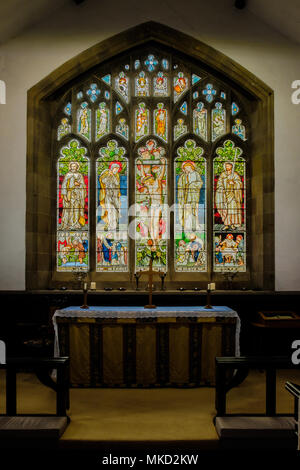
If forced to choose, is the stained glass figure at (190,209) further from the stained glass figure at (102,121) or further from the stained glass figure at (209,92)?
the stained glass figure at (102,121)

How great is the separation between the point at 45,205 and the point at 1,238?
36.6 inches

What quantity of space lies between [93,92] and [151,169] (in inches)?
69.1

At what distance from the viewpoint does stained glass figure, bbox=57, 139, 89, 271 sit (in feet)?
23.6

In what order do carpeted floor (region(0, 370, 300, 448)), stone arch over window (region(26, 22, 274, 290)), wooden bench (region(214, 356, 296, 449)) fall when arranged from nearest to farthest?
wooden bench (region(214, 356, 296, 449))
carpeted floor (region(0, 370, 300, 448))
stone arch over window (region(26, 22, 274, 290))

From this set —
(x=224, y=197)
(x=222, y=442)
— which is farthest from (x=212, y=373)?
(x=224, y=197)

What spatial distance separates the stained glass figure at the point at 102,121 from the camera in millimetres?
7285

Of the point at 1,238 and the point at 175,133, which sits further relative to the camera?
the point at 175,133

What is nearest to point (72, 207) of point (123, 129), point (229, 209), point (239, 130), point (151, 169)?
point (151, 169)

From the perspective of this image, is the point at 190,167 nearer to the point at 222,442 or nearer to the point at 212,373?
the point at 212,373

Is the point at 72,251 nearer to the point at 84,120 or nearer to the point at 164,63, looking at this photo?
the point at 84,120

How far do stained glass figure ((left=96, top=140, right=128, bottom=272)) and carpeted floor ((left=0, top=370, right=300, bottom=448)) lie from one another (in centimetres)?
240

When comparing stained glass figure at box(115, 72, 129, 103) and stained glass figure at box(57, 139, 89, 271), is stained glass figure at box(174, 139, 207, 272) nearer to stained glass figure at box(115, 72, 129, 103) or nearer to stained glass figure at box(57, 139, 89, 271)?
stained glass figure at box(115, 72, 129, 103)

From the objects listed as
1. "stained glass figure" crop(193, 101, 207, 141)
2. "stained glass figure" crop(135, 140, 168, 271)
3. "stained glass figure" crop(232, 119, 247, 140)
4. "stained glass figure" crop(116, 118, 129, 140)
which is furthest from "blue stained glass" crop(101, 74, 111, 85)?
"stained glass figure" crop(232, 119, 247, 140)

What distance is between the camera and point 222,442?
346 centimetres
